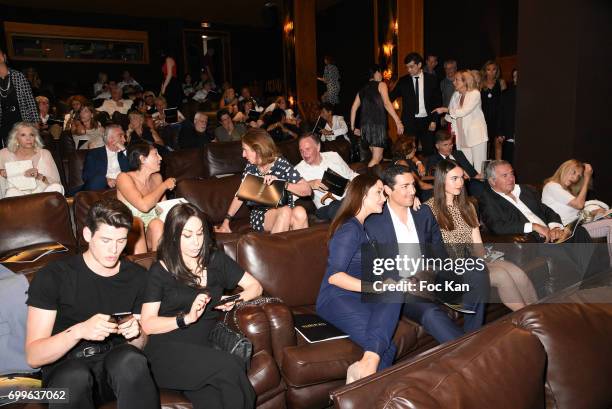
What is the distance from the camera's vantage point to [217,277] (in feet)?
8.50

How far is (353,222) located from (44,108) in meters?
6.73

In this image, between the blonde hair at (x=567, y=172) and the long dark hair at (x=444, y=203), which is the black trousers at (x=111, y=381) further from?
the blonde hair at (x=567, y=172)

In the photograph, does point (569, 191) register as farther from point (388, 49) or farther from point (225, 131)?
point (388, 49)

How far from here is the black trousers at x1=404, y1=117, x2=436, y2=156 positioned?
6.82 m

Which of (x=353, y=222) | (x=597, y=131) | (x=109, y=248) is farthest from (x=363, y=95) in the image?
(x=109, y=248)

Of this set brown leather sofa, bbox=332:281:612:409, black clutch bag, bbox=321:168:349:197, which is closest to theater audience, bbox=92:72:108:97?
black clutch bag, bbox=321:168:349:197

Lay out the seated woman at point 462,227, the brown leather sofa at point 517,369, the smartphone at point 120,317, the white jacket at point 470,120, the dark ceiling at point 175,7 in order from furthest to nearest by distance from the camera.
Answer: the dark ceiling at point 175,7 → the white jacket at point 470,120 → the seated woman at point 462,227 → the smartphone at point 120,317 → the brown leather sofa at point 517,369

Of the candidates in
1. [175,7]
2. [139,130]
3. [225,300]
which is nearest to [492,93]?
[139,130]

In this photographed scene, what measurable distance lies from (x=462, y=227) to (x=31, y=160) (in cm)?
360

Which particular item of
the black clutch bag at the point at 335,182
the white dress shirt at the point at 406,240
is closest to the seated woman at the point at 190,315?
the white dress shirt at the point at 406,240

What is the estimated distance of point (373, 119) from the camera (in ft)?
20.7

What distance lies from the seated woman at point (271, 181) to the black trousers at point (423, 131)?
123 inches

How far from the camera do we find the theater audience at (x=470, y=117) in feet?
19.7

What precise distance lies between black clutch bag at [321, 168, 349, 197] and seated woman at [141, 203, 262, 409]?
1.47m
